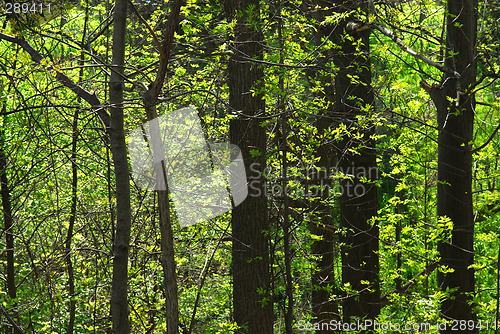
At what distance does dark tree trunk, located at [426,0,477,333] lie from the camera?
502 centimetres

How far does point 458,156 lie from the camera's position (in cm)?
527

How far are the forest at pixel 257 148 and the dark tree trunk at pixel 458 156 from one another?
0.02 metres

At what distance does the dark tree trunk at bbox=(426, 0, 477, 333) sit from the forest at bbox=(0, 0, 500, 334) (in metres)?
0.02

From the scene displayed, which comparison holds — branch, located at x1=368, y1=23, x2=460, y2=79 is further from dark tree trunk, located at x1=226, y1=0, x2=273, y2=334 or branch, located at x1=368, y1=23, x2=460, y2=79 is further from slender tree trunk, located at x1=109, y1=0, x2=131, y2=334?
slender tree trunk, located at x1=109, y1=0, x2=131, y2=334

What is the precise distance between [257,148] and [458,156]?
7.67 ft

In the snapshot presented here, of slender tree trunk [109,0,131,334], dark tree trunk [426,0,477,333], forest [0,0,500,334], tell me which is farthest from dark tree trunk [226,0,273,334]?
slender tree trunk [109,0,131,334]

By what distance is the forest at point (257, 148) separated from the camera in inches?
145

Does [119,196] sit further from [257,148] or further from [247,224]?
[247,224]

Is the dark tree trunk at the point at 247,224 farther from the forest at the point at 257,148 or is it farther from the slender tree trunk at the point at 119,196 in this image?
the slender tree trunk at the point at 119,196

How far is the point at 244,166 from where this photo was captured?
5672mm

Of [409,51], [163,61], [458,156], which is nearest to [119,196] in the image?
[163,61]

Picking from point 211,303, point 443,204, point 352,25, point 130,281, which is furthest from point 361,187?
point 211,303

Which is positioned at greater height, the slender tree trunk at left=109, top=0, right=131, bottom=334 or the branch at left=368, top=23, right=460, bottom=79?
the branch at left=368, top=23, right=460, bottom=79

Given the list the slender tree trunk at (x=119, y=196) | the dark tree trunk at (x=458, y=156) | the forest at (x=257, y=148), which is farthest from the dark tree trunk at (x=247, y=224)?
the slender tree trunk at (x=119, y=196)
